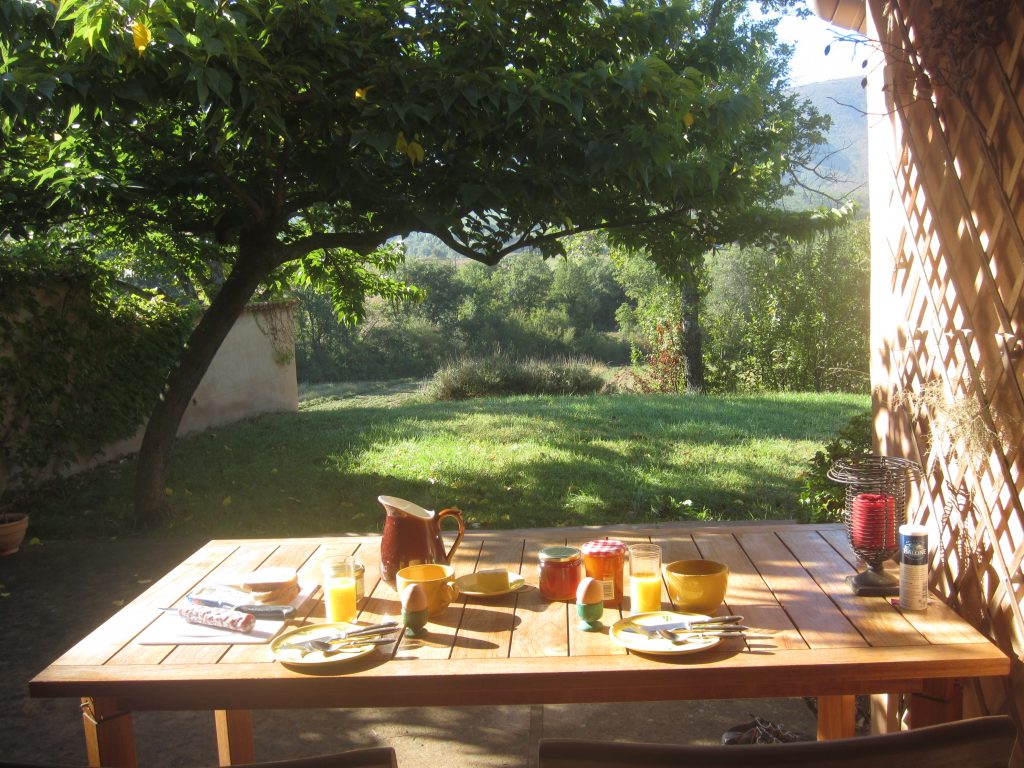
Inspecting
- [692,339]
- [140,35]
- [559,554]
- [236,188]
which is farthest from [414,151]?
[692,339]

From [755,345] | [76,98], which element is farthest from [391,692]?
[755,345]

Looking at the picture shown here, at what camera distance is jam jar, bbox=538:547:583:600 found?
6.93 ft

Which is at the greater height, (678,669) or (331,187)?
(331,187)

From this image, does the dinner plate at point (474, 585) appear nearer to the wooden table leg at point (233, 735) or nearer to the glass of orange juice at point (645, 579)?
the glass of orange juice at point (645, 579)

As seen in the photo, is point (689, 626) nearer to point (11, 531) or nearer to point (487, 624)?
point (487, 624)

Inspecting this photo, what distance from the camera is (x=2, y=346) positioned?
6258mm

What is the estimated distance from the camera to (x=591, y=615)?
6.27 feet

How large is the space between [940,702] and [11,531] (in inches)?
206

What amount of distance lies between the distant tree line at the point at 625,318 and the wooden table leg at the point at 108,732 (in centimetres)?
515

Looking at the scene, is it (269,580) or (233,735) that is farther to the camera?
(233,735)

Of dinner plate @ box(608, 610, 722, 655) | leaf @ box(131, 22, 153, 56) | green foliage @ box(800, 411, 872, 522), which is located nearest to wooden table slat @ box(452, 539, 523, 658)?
dinner plate @ box(608, 610, 722, 655)

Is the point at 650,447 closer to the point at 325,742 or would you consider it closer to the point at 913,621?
the point at 325,742

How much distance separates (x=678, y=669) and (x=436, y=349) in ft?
71.1

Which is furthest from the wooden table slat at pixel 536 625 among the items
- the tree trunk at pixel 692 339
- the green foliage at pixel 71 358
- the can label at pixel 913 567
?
the tree trunk at pixel 692 339
